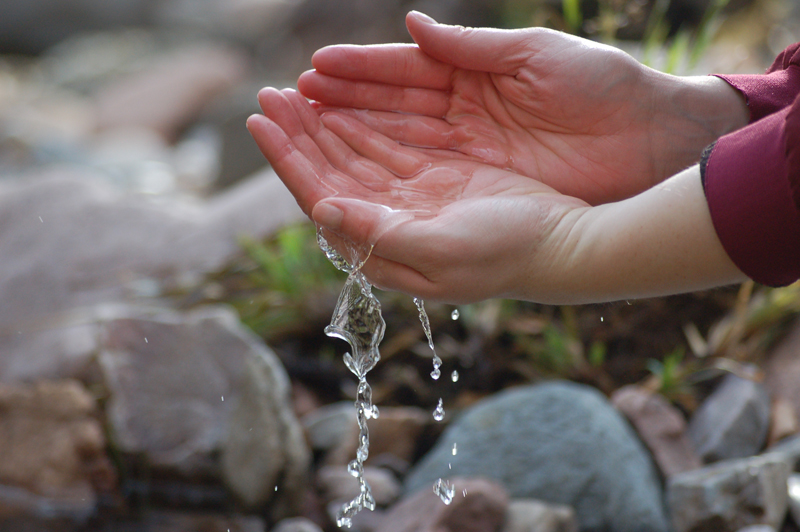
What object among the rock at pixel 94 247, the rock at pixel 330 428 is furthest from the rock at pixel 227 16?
the rock at pixel 330 428

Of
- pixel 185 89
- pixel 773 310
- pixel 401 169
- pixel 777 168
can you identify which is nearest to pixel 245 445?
pixel 401 169

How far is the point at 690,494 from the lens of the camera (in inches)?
88.0

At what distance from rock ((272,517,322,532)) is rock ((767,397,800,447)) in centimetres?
179

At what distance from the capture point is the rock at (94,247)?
12.4 feet

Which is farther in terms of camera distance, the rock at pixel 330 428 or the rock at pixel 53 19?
the rock at pixel 53 19

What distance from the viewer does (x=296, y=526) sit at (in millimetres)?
2359

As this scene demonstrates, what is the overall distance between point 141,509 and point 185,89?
10035 mm

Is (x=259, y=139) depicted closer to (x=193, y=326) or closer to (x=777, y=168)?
(x=777, y=168)

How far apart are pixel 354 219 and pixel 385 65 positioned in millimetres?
605

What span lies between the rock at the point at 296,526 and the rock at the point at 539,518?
67 cm

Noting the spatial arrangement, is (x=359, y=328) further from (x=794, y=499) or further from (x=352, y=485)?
(x=794, y=499)

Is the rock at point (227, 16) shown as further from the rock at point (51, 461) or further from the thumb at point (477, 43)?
the thumb at point (477, 43)

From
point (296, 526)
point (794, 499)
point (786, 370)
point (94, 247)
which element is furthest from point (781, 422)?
point (94, 247)

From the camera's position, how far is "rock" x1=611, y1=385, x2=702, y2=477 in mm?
2549
